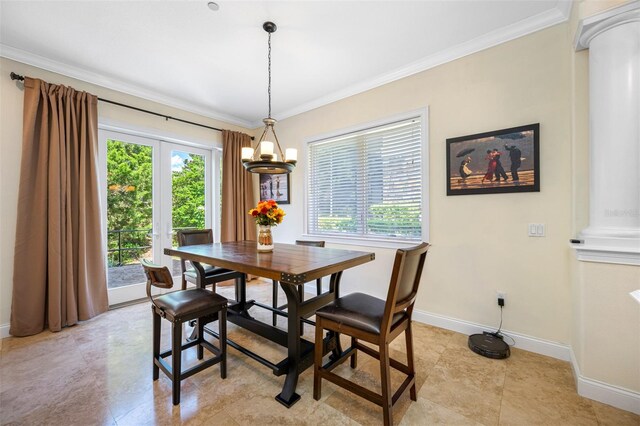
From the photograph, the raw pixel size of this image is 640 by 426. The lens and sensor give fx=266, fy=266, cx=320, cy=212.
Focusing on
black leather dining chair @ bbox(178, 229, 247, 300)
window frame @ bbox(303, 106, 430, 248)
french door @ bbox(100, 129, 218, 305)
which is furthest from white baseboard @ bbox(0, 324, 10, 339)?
window frame @ bbox(303, 106, 430, 248)

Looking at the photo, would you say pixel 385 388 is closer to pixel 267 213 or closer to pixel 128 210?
pixel 267 213

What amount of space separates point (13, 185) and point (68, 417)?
247 centimetres

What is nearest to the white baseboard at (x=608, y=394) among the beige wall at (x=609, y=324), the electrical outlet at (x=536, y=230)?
the beige wall at (x=609, y=324)

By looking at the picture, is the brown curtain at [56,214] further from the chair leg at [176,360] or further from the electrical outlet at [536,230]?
the electrical outlet at [536,230]

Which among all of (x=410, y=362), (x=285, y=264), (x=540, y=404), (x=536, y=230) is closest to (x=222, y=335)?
(x=285, y=264)

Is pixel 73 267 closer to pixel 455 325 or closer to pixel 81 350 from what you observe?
pixel 81 350

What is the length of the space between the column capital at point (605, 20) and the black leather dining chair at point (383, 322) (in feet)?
6.08

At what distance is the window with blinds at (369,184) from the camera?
3.11 meters

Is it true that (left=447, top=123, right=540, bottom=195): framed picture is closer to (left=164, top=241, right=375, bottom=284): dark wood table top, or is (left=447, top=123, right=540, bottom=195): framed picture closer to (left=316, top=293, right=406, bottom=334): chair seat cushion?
(left=164, top=241, right=375, bottom=284): dark wood table top

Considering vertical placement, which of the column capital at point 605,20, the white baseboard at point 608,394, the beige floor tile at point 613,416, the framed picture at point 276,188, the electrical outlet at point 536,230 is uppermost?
the column capital at point 605,20

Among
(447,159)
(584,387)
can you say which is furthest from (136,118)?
(584,387)

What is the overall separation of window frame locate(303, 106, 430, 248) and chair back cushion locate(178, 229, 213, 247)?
1.44 m

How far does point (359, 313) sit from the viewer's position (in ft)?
5.39

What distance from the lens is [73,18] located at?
7.50 feet
